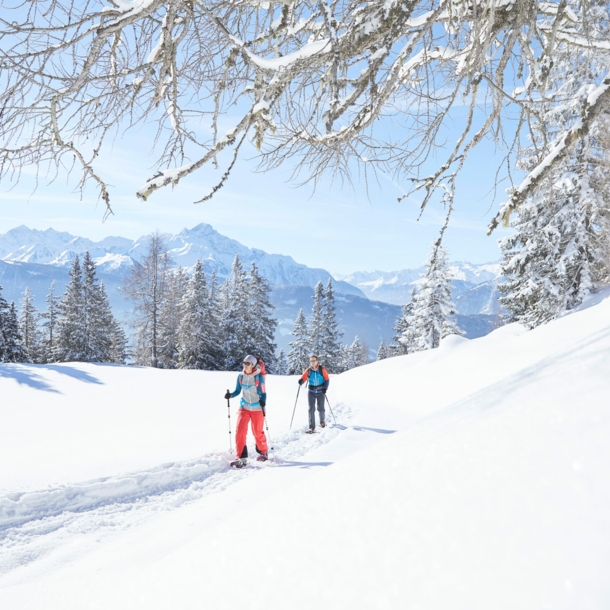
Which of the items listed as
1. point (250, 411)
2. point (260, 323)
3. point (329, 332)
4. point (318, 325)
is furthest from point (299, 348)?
point (250, 411)

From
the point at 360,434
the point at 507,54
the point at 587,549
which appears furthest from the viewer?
the point at 360,434

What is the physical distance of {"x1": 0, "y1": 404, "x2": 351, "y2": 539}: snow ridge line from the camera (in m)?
4.68

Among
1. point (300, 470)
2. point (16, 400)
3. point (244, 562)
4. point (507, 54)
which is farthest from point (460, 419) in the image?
point (16, 400)

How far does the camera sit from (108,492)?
5297 mm

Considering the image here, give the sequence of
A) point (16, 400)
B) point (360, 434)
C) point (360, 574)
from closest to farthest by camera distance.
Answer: point (360, 574) → point (360, 434) → point (16, 400)

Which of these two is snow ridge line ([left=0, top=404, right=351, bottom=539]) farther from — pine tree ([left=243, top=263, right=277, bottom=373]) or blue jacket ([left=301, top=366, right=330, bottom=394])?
pine tree ([left=243, top=263, right=277, bottom=373])

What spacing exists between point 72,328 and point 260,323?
14.4m

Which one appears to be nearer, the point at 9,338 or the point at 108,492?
the point at 108,492

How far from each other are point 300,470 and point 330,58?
17.8 ft

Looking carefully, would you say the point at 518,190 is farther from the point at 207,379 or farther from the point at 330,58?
the point at 207,379

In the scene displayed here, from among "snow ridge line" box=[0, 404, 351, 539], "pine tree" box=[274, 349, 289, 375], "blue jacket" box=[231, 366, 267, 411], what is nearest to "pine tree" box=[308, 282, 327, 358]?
"pine tree" box=[274, 349, 289, 375]

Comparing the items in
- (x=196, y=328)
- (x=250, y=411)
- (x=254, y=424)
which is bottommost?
(x=254, y=424)

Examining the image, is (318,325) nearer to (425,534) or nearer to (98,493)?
(98,493)

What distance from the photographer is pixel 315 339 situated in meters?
39.0
